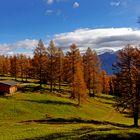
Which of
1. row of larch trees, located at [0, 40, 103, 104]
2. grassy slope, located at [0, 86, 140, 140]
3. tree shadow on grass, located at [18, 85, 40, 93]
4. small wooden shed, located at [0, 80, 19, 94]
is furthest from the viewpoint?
tree shadow on grass, located at [18, 85, 40, 93]

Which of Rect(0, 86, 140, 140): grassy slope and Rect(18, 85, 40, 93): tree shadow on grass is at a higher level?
Rect(18, 85, 40, 93): tree shadow on grass

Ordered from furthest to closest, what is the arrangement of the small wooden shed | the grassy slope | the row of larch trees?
the small wooden shed
the row of larch trees
the grassy slope

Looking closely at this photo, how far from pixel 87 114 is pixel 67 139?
1503 inches

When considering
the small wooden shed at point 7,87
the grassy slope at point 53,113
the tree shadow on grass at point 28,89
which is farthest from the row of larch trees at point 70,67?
the small wooden shed at point 7,87

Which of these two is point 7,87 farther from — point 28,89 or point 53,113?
point 53,113

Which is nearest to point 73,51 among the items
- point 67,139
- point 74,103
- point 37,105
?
point 74,103

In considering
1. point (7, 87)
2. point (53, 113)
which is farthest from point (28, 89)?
point (53, 113)

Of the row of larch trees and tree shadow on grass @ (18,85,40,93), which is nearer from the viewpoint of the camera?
the row of larch trees

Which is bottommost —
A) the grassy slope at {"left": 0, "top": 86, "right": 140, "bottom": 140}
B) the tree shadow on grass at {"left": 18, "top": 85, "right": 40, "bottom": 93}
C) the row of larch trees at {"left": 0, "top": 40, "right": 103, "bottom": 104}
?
the grassy slope at {"left": 0, "top": 86, "right": 140, "bottom": 140}

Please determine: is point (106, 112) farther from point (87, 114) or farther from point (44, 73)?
point (44, 73)

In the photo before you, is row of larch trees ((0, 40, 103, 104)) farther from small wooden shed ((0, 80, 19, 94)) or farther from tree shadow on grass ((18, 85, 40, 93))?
small wooden shed ((0, 80, 19, 94))

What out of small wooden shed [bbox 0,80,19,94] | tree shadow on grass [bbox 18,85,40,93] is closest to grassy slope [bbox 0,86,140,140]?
small wooden shed [bbox 0,80,19,94]

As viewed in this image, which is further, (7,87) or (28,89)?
(28,89)

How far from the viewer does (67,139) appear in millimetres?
34344
